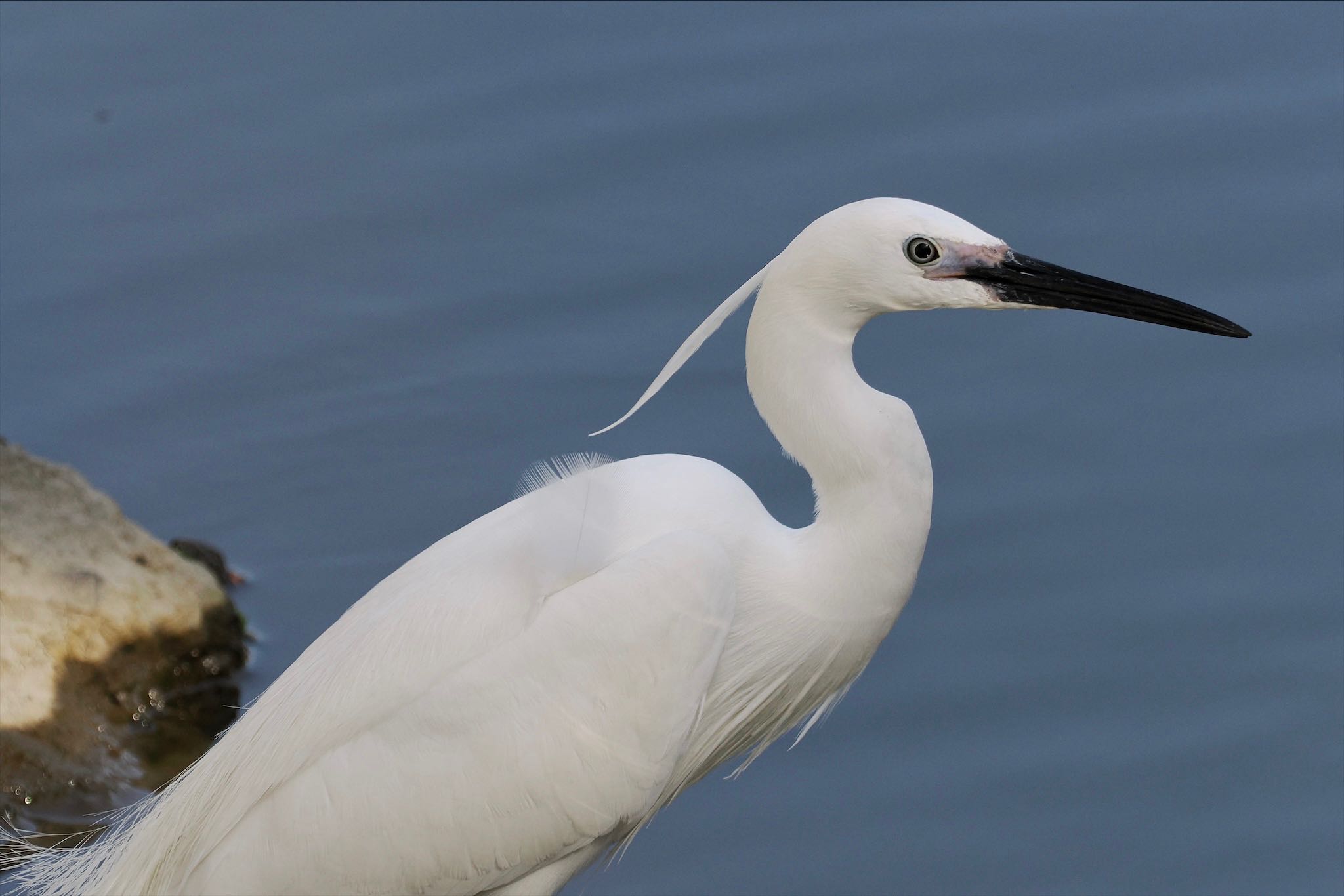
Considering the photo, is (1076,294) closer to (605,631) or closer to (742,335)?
(605,631)

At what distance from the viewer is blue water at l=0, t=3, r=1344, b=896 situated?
15.1 feet

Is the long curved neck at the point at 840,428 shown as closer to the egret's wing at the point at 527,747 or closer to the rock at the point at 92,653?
the egret's wing at the point at 527,747

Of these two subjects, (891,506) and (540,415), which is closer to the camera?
(891,506)

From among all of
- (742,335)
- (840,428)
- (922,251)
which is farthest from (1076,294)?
(742,335)

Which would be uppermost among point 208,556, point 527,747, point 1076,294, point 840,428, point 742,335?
point 742,335

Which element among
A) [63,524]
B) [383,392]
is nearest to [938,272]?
[63,524]

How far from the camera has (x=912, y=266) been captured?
11.0 feet

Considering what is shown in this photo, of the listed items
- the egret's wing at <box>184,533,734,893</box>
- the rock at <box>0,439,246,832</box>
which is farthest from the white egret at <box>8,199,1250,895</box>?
the rock at <box>0,439,246,832</box>

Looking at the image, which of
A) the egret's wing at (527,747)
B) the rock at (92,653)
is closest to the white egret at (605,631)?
the egret's wing at (527,747)

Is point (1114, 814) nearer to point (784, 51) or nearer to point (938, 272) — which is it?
point (938, 272)

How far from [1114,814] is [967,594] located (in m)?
0.85

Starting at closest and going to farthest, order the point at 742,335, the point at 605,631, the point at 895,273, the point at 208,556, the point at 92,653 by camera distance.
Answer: the point at 895,273 < the point at 605,631 < the point at 92,653 < the point at 208,556 < the point at 742,335

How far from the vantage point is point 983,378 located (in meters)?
5.68

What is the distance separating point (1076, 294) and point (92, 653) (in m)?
2.78
